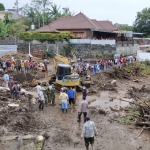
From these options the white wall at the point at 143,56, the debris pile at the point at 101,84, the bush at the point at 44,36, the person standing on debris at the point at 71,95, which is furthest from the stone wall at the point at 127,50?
the person standing on debris at the point at 71,95

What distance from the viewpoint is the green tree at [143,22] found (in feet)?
188

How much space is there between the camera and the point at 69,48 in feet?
124

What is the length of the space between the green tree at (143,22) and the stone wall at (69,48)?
22.6 metres

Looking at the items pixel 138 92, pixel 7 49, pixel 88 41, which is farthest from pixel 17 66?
pixel 88 41

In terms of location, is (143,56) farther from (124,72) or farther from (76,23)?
(76,23)

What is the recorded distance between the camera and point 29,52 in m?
36.7

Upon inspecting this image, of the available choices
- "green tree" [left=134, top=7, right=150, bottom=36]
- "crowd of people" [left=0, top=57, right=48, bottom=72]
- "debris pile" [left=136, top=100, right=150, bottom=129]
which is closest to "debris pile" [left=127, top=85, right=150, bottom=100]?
"debris pile" [left=136, top=100, right=150, bottom=129]

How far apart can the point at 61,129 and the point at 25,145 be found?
9.76 ft

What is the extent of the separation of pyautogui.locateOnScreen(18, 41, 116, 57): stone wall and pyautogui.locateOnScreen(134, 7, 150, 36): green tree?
22576mm

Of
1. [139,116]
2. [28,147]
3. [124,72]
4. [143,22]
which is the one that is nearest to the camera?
[28,147]

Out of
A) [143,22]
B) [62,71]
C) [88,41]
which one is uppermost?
[143,22]

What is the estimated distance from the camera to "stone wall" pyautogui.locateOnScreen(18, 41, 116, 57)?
37094 millimetres

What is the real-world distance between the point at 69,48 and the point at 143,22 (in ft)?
86.4

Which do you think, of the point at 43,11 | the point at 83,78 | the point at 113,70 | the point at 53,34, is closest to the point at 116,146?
the point at 83,78
